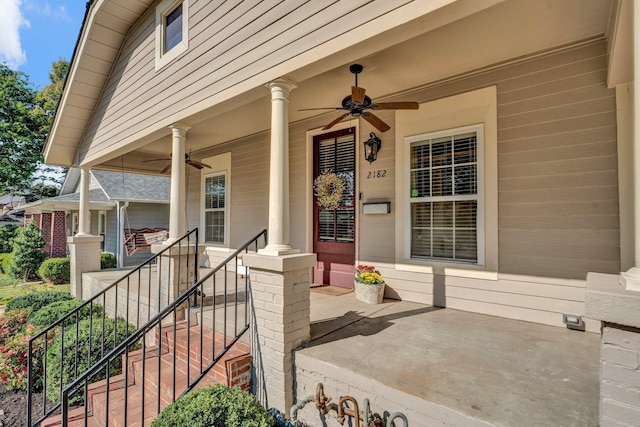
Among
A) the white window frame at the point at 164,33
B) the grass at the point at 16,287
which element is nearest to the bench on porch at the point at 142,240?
the grass at the point at 16,287

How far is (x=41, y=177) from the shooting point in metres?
19.8

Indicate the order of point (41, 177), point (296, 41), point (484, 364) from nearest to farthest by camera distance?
point (484, 364) → point (296, 41) → point (41, 177)

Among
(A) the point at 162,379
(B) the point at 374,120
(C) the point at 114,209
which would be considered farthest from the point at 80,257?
(B) the point at 374,120

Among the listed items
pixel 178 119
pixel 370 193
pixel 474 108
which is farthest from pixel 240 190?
pixel 474 108

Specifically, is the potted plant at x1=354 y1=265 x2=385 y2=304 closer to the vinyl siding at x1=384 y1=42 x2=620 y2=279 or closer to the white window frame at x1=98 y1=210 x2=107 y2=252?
the vinyl siding at x1=384 y1=42 x2=620 y2=279

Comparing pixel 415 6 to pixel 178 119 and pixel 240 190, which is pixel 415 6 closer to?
pixel 178 119

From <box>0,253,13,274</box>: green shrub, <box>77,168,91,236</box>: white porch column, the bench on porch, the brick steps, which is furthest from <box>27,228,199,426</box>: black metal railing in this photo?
<box>0,253,13,274</box>: green shrub

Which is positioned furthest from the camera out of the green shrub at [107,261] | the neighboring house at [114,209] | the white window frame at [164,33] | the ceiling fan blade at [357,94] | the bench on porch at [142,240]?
the neighboring house at [114,209]

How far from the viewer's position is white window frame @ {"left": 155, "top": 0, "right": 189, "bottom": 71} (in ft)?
14.3

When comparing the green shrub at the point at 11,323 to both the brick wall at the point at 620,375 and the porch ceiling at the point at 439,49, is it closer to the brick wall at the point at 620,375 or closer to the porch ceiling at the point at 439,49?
the porch ceiling at the point at 439,49

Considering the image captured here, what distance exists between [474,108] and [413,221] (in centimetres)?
148

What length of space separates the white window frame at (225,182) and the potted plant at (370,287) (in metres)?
3.50

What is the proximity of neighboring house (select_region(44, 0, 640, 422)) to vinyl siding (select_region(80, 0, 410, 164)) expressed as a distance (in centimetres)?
2

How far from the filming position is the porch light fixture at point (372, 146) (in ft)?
14.4
